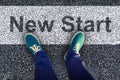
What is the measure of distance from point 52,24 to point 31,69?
446mm

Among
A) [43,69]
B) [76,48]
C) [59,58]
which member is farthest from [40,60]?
[76,48]

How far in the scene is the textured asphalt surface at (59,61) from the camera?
3.23m

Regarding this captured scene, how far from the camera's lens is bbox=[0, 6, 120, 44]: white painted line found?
3.24 metres

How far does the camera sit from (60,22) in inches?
128

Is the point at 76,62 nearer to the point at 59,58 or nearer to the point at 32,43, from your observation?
the point at 59,58

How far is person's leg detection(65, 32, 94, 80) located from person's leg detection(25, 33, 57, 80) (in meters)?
0.16

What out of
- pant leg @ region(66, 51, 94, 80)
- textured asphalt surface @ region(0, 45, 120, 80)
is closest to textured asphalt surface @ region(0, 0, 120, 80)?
textured asphalt surface @ region(0, 45, 120, 80)

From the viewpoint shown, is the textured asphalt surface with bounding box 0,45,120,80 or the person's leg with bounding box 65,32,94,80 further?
the textured asphalt surface with bounding box 0,45,120,80

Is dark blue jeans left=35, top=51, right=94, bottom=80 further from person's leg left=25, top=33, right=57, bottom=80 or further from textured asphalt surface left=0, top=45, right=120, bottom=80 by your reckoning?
textured asphalt surface left=0, top=45, right=120, bottom=80

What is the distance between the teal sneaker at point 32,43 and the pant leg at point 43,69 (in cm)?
11

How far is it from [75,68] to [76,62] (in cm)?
6

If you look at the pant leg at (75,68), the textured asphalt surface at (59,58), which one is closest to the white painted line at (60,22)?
the textured asphalt surface at (59,58)

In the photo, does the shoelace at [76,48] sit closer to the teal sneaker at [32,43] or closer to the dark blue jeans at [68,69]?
the dark blue jeans at [68,69]

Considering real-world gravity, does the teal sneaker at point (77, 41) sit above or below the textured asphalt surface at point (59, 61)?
above
